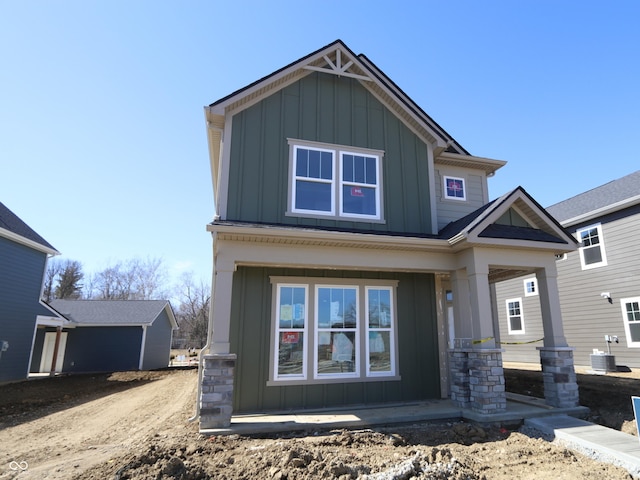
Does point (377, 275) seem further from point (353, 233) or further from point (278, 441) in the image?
point (278, 441)

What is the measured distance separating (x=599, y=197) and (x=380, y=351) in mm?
12792

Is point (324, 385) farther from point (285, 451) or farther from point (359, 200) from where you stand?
point (359, 200)

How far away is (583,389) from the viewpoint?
27.0 feet

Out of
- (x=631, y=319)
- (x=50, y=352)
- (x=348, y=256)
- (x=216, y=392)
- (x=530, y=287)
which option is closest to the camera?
(x=216, y=392)

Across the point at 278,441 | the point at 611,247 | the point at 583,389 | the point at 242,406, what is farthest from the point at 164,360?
the point at 611,247

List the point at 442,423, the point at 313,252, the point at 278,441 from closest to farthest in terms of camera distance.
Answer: the point at 278,441 → the point at 442,423 → the point at 313,252

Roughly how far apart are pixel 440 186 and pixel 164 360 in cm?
2214

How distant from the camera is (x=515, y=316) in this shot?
16.9m

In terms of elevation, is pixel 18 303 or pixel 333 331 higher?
pixel 18 303

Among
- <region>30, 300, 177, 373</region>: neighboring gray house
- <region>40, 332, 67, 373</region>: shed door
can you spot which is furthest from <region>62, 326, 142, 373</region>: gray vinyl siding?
<region>40, 332, 67, 373</region>: shed door

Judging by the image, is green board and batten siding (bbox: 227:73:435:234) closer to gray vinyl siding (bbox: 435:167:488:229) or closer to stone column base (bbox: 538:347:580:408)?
gray vinyl siding (bbox: 435:167:488:229)

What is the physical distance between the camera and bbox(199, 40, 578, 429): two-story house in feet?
22.1

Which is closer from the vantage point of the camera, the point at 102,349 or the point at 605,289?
the point at 605,289

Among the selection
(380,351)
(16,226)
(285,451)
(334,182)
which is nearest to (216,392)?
(285,451)
